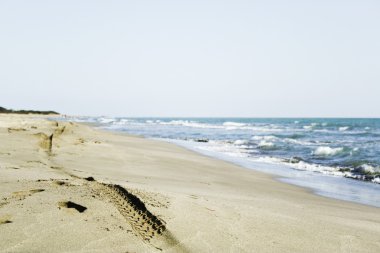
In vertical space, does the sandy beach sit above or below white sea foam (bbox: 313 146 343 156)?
above

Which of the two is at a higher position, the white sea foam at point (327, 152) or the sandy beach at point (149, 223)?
the sandy beach at point (149, 223)

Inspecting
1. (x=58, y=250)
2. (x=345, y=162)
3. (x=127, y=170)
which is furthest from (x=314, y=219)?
(x=345, y=162)

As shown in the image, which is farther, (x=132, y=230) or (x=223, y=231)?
(x=223, y=231)

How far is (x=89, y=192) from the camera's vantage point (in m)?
5.43

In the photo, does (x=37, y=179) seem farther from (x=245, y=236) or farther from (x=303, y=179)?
(x=303, y=179)

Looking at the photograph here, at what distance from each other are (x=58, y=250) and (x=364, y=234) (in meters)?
4.22

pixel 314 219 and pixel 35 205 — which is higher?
pixel 35 205

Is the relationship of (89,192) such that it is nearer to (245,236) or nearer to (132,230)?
(132,230)

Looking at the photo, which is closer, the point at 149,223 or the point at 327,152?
the point at 149,223

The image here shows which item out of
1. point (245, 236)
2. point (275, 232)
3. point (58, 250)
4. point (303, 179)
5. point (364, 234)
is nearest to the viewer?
point (58, 250)

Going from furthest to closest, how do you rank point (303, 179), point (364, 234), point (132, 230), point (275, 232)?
point (303, 179) → point (364, 234) → point (275, 232) → point (132, 230)

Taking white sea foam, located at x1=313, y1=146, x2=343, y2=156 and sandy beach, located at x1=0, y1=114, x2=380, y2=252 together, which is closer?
sandy beach, located at x1=0, y1=114, x2=380, y2=252

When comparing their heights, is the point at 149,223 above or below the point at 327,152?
above

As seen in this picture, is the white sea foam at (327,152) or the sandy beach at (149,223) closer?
Answer: the sandy beach at (149,223)
